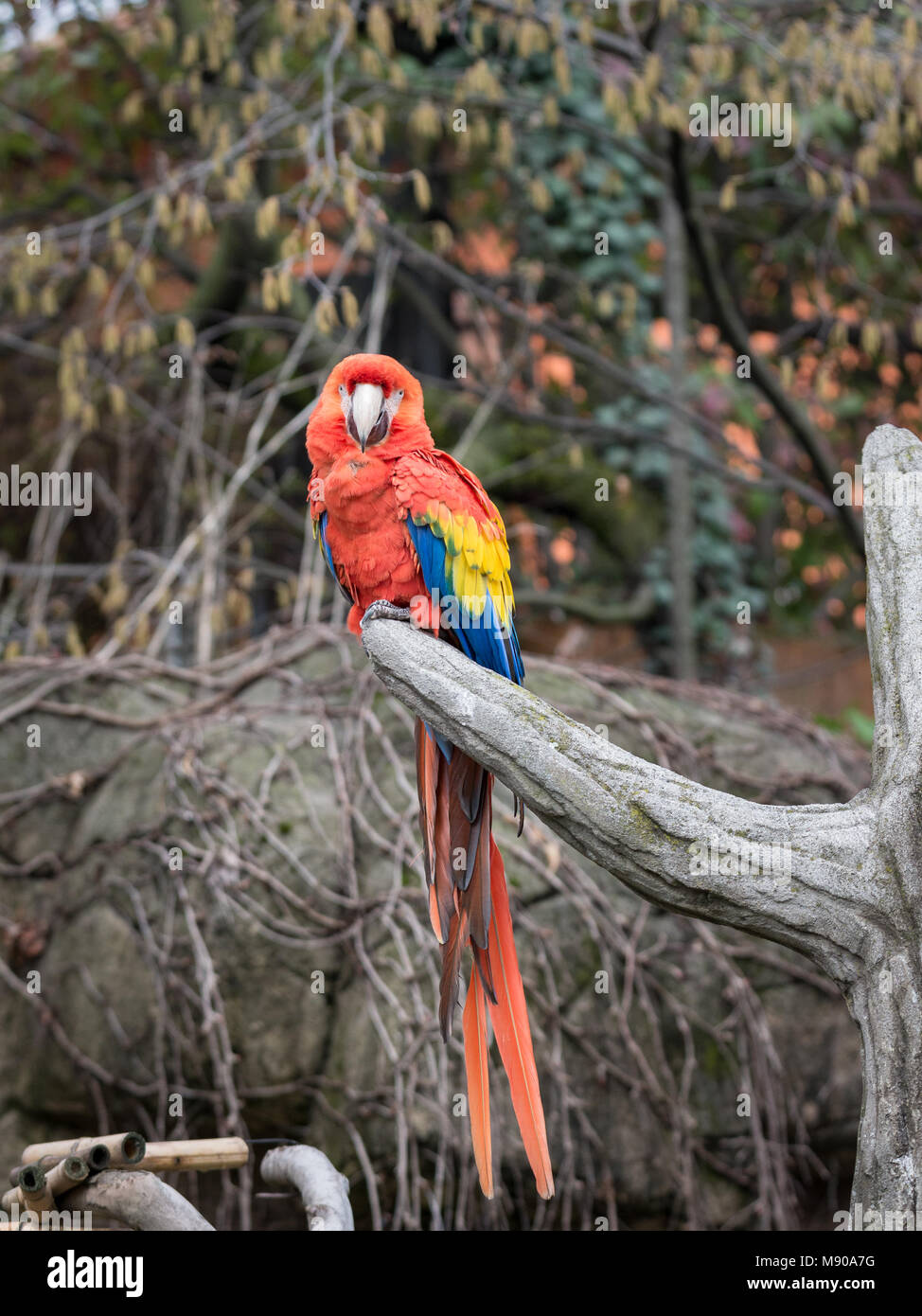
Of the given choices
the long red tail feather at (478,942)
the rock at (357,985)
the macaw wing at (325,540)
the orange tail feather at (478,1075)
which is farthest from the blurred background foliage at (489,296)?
the orange tail feather at (478,1075)

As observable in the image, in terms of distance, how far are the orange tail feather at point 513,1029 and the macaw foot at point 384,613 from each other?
0.42 meters

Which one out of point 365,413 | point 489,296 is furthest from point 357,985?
point 489,296

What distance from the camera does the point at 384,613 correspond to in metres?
2.06

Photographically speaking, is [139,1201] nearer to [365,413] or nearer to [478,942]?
[478,942]

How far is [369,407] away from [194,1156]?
122 cm

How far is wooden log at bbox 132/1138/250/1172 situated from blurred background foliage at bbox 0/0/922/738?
2.08 meters

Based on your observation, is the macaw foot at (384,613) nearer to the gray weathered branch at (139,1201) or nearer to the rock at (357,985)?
the gray weathered branch at (139,1201)

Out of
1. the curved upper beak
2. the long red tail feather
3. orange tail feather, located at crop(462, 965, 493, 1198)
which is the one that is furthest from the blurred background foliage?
orange tail feather, located at crop(462, 965, 493, 1198)

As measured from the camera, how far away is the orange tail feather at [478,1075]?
5.99ft

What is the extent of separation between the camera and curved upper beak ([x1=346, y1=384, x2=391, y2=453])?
79.4 inches

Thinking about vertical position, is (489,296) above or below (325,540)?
above

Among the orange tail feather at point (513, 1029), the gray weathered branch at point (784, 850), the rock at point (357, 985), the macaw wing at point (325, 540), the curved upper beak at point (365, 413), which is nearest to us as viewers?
the gray weathered branch at point (784, 850)

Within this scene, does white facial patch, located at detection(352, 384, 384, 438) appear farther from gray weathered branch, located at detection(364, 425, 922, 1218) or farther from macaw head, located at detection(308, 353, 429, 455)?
gray weathered branch, located at detection(364, 425, 922, 1218)
